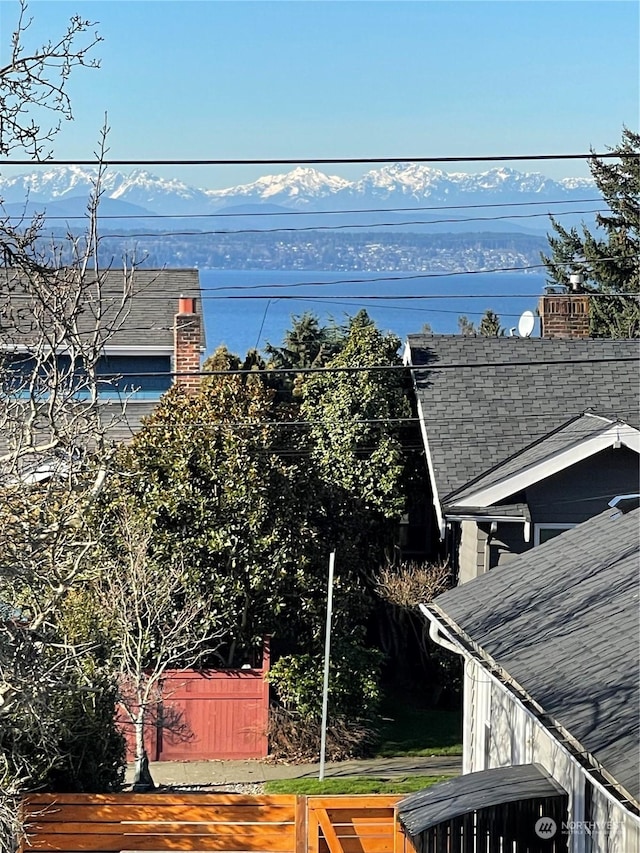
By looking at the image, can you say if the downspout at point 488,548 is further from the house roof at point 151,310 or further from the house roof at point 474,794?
the house roof at point 151,310

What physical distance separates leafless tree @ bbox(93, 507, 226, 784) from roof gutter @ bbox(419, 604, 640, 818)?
4372mm

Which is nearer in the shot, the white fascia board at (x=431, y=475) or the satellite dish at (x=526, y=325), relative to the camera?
the white fascia board at (x=431, y=475)

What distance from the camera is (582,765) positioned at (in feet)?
21.3

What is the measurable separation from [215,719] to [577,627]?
847 cm

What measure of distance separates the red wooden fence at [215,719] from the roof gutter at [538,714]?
5.46 m

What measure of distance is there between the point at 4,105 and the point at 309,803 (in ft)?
21.1

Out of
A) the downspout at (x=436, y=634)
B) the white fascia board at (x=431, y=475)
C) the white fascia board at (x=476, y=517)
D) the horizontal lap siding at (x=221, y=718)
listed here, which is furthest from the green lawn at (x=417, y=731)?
the downspout at (x=436, y=634)

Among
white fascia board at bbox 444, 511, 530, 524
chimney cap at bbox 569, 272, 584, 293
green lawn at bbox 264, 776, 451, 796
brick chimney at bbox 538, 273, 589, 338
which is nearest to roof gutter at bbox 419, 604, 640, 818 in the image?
green lawn at bbox 264, 776, 451, 796

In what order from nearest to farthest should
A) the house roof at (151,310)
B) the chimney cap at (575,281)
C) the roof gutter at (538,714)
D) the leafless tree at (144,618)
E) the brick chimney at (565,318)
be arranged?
the roof gutter at (538,714) → the leafless tree at (144,618) → the brick chimney at (565,318) → the chimney cap at (575,281) → the house roof at (151,310)

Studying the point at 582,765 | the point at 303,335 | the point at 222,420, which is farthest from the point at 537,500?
the point at 303,335

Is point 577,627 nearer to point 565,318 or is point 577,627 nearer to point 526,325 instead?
point 565,318

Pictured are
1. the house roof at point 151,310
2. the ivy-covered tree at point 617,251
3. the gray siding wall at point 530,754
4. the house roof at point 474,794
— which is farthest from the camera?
the ivy-covered tree at point 617,251

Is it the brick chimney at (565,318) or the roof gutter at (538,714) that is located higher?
the brick chimney at (565,318)

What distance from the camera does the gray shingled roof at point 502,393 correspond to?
57.1ft
